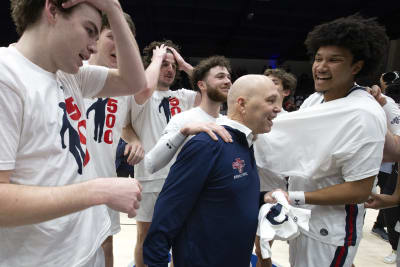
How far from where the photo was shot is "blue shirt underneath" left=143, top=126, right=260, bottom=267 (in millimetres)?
1388

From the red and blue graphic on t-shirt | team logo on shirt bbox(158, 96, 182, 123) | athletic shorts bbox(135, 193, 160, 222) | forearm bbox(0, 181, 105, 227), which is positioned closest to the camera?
forearm bbox(0, 181, 105, 227)

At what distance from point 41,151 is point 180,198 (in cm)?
65

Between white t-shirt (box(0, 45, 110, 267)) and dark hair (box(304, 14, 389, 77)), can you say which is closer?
white t-shirt (box(0, 45, 110, 267))

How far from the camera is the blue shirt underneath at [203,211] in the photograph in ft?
4.55

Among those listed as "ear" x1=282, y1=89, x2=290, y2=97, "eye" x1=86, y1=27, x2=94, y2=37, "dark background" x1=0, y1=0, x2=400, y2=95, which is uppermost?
"dark background" x1=0, y1=0, x2=400, y2=95

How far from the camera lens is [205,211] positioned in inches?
56.3

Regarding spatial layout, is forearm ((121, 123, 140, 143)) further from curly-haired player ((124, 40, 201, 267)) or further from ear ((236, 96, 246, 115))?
ear ((236, 96, 246, 115))

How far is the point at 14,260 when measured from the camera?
955mm

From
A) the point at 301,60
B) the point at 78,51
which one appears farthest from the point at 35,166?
the point at 301,60

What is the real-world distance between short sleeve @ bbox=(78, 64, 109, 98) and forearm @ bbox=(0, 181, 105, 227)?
25.0 inches

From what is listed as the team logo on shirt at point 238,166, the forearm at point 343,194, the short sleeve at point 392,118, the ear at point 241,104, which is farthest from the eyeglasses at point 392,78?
the team logo on shirt at point 238,166

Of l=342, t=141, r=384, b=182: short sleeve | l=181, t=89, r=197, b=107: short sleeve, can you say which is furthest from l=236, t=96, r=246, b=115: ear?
l=181, t=89, r=197, b=107: short sleeve

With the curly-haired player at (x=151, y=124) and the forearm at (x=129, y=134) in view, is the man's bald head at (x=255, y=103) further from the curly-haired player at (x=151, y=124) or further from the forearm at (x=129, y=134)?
the forearm at (x=129, y=134)

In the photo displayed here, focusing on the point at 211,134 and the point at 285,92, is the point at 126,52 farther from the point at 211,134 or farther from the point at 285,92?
the point at 285,92
